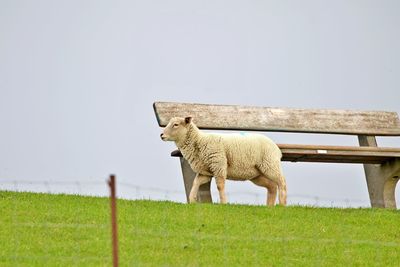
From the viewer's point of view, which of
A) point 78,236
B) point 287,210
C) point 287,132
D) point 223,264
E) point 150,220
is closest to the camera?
point 223,264

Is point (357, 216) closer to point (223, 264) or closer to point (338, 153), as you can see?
point (338, 153)

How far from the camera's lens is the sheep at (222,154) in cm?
1623

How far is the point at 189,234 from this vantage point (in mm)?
13086

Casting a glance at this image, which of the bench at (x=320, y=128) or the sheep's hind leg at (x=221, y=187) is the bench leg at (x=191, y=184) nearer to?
the bench at (x=320, y=128)

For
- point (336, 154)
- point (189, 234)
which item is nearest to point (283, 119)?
point (336, 154)

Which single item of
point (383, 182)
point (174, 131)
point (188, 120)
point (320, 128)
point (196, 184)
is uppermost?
point (320, 128)

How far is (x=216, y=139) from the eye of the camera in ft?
53.6

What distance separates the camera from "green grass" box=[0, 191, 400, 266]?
11906 millimetres

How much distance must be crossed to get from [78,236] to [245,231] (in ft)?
6.21

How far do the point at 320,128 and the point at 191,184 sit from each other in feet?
8.16

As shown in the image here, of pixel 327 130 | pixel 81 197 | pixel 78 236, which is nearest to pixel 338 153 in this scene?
pixel 327 130

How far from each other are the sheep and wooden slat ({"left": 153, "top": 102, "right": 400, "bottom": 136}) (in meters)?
0.55

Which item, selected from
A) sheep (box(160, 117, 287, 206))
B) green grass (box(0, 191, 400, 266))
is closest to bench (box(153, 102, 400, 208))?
sheep (box(160, 117, 287, 206))

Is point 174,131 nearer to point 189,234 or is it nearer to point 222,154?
point 222,154
